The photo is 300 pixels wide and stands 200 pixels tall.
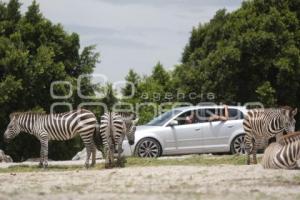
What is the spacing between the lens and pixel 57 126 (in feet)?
66.9

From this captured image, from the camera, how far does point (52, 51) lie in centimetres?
3256

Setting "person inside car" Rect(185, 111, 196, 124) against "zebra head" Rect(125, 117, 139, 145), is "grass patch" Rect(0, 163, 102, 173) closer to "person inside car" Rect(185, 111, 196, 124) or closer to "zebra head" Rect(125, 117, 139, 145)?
"zebra head" Rect(125, 117, 139, 145)

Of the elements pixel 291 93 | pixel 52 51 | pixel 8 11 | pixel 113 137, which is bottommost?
pixel 113 137

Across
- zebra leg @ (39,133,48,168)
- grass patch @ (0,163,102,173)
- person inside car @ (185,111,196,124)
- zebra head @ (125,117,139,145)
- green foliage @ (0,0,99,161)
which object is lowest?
grass patch @ (0,163,102,173)

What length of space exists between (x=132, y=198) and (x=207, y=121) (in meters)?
12.3

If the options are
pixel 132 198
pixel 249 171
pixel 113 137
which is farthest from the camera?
pixel 113 137

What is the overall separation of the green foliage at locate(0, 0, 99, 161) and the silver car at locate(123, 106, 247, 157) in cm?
866

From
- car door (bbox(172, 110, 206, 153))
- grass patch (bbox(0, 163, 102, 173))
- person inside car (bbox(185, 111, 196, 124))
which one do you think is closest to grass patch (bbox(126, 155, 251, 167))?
grass patch (bbox(0, 163, 102, 173))

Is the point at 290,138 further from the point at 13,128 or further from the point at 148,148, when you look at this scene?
the point at 13,128

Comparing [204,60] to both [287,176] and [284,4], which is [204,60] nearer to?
[284,4]

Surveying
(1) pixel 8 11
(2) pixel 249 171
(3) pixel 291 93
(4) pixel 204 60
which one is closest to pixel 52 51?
(1) pixel 8 11

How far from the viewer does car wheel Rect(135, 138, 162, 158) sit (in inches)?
907

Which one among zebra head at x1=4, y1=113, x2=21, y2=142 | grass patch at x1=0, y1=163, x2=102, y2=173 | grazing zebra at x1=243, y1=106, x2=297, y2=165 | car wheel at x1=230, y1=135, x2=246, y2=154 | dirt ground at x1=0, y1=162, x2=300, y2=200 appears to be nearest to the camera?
dirt ground at x1=0, y1=162, x2=300, y2=200

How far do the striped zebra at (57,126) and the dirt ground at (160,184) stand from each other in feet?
10.0
